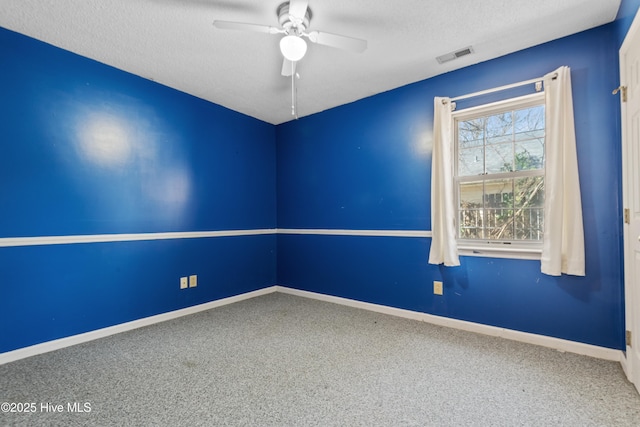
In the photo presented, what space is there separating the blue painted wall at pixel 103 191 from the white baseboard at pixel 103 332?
0.05 meters

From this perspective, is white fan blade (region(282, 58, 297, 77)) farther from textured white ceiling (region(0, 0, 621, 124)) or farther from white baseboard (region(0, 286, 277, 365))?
white baseboard (region(0, 286, 277, 365))

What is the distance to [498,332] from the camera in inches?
99.3

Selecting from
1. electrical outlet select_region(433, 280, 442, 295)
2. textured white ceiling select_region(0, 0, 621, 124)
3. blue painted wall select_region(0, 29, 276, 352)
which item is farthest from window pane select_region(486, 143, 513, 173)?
blue painted wall select_region(0, 29, 276, 352)

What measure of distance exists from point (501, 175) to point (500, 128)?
16.0 inches

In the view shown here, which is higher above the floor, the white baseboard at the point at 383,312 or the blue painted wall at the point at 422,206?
the blue painted wall at the point at 422,206

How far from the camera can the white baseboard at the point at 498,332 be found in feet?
6.94

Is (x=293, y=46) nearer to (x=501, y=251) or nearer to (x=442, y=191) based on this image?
(x=442, y=191)

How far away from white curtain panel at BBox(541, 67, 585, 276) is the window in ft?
0.53

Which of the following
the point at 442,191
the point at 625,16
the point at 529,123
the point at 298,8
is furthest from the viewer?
the point at 442,191

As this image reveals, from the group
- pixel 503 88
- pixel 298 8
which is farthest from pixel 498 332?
pixel 298 8

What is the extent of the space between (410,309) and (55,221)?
10.4ft

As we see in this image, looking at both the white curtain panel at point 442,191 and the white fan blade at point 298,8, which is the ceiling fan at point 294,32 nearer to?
the white fan blade at point 298,8

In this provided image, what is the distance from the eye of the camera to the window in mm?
2434

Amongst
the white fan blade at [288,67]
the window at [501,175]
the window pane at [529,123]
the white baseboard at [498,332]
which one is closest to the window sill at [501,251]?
the window at [501,175]
